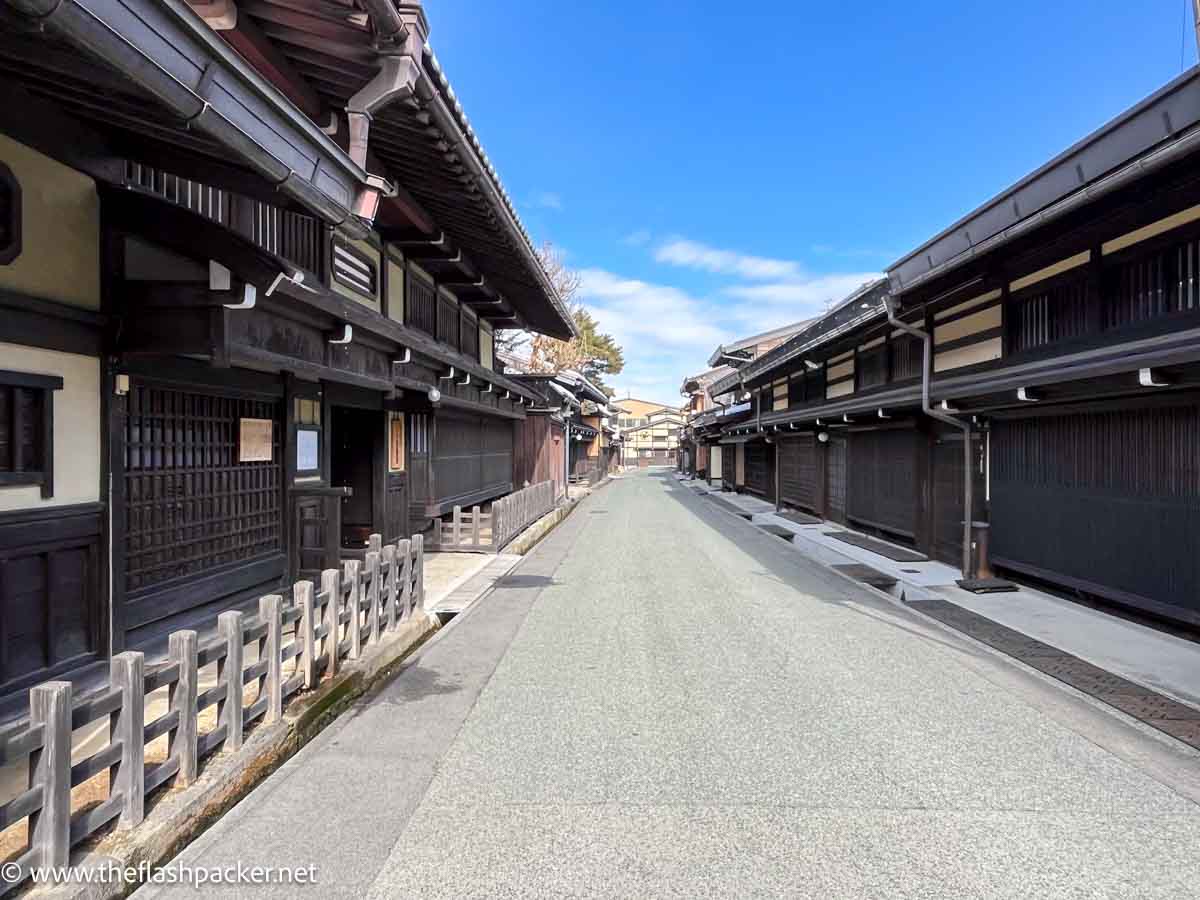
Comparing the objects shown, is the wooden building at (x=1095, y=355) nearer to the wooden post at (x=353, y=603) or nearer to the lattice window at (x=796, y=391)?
the wooden post at (x=353, y=603)

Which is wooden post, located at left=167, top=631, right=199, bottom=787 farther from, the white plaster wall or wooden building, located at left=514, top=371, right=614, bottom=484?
wooden building, located at left=514, top=371, right=614, bottom=484

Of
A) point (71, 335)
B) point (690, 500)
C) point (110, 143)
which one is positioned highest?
point (110, 143)

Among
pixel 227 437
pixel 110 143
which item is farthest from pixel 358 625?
pixel 110 143

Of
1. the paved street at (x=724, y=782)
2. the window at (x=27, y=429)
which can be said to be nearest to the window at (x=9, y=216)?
the window at (x=27, y=429)

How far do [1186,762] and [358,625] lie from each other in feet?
20.8

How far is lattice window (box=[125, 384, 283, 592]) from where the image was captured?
5.12 meters

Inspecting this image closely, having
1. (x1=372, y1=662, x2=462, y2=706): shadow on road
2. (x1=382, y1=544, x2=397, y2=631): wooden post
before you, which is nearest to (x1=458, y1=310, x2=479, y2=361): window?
(x1=382, y1=544, x2=397, y2=631): wooden post

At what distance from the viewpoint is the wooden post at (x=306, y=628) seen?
15.6ft

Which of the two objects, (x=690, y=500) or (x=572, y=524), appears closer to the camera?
(x=572, y=524)

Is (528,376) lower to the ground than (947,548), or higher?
higher

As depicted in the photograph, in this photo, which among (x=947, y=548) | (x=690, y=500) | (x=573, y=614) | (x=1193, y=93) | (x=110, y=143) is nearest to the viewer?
(x=110, y=143)

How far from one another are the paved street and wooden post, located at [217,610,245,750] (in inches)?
16.1

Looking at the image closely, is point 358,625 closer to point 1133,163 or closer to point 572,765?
point 572,765

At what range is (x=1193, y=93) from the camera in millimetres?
5238
